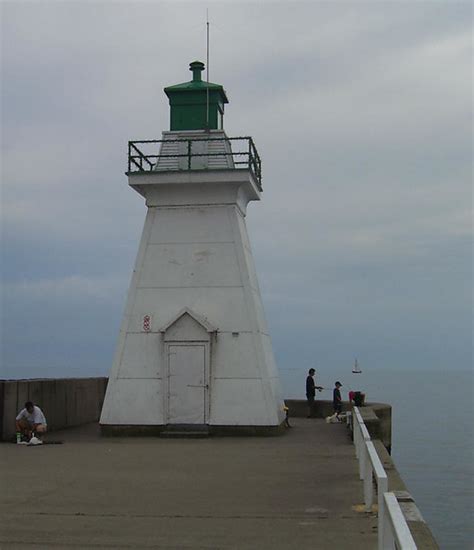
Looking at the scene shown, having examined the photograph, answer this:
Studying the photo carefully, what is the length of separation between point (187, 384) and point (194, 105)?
22.0 ft

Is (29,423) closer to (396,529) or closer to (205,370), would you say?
(205,370)

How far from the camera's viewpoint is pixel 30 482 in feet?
37.6

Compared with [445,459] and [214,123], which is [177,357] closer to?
[214,123]

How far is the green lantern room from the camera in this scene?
19.6m

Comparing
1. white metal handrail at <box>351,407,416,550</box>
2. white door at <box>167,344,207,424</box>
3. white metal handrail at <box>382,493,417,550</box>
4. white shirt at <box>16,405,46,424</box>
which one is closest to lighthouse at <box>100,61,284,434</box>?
white door at <box>167,344,207,424</box>

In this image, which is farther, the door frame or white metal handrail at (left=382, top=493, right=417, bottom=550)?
the door frame

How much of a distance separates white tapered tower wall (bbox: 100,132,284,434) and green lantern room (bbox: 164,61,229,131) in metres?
1.52

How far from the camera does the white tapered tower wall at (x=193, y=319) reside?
17672mm

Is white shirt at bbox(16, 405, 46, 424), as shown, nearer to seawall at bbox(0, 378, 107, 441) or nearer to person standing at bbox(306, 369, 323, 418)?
seawall at bbox(0, 378, 107, 441)

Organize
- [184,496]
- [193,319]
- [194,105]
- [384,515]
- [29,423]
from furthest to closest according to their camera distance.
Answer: [194,105], [193,319], [29,423], [184,496], [384,515]

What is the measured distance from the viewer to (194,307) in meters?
18.2

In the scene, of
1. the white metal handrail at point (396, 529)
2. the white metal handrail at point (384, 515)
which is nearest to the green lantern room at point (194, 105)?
the white metal handrail at point (384, 515)

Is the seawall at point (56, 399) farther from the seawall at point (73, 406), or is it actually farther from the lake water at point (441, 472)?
the lake water at point (441, 472)

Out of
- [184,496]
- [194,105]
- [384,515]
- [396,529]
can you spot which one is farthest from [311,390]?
[396,529]
